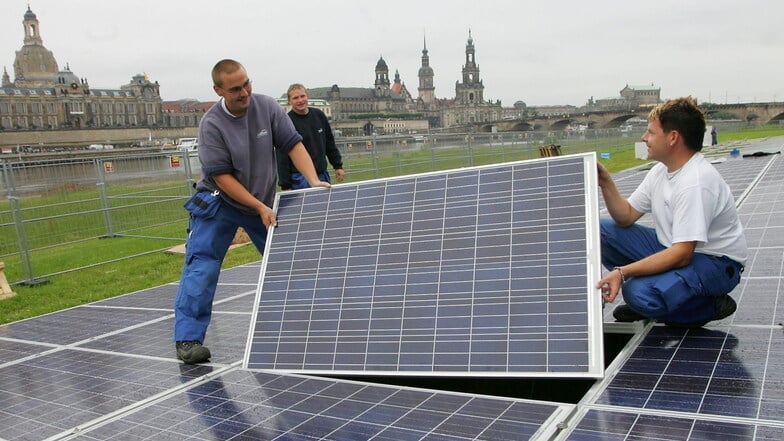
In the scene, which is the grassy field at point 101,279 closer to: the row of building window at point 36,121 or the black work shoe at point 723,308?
the black work shoe at point 723,308

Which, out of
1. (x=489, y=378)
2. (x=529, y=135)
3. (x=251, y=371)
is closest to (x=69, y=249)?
(x=251, y=371)

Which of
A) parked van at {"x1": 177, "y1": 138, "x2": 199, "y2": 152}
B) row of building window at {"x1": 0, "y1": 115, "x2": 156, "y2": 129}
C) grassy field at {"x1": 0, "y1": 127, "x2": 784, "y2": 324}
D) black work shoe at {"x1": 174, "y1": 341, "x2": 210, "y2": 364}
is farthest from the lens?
row of building window at {"x1": 0, "y1": 115, "x2": 156, "y2": 129}

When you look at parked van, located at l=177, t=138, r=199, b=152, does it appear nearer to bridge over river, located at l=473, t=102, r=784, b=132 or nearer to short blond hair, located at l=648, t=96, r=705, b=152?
short blond hair, located at l=648, t=96, r=705, b=152

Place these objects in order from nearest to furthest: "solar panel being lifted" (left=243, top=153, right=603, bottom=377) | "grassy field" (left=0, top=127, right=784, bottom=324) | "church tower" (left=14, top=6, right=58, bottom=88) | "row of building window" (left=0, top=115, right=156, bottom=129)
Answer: "solar panel being lifted" (left=243, top=153, right=603, bottom=377)
"grassy field" (left=0, top=127, right=784, bottom=324)
"row of building window" (left=0, top=115, right=156, bottom=129)
"church tower" (left=14, top=6, right=58, bottom=88)

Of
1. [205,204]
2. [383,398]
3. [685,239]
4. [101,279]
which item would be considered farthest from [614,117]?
[383,398]

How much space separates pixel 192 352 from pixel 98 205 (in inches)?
413

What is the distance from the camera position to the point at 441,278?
12.3 ft

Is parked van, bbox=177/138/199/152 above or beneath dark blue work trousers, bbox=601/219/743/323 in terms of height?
above

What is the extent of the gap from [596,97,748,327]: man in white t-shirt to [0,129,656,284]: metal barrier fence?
29.9 ft

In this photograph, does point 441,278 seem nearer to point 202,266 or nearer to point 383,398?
point 383,398

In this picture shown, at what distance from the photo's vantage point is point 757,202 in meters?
8.19

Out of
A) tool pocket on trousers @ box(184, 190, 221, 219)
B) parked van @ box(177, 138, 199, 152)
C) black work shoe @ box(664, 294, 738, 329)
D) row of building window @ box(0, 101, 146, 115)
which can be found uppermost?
row of building window @ box(0, 101, 146, 115)

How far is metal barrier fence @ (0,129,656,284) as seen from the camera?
10.6 metres

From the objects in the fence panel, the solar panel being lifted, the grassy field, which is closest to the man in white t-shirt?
the solar panel being lifted
